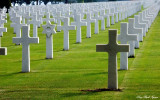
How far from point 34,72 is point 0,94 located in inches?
137

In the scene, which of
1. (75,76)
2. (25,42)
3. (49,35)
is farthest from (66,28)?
(75,76)

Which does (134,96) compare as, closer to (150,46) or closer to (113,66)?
(113,66)

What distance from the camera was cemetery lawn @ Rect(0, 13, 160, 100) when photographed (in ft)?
38.5

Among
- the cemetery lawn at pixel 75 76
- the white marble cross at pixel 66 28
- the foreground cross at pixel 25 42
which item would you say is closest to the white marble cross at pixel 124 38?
the cemetery lawn at pixel 75 76

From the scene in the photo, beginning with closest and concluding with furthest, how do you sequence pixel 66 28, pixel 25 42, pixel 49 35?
pixel 25 42, pixel 49 35, pixel 66 28

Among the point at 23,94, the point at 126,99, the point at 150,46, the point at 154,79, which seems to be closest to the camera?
the point at 126,99

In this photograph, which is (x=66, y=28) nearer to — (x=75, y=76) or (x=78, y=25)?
(x=78, y=25)

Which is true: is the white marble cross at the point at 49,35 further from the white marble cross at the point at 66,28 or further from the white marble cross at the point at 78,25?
the white marble cross at the point at 78,25

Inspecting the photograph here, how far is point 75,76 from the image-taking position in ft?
46.9

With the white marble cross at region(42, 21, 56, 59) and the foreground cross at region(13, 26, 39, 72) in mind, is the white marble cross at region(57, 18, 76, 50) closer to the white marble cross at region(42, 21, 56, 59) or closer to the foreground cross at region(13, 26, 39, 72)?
the white marble cross at region(42, 21, 56, 59)

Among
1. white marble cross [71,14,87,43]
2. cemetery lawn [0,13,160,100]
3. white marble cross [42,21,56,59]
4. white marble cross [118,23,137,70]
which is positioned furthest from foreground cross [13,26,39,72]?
white marble cross [71,14,87,43]

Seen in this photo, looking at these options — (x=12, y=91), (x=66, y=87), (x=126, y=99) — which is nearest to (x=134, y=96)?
(x=126, y=99)

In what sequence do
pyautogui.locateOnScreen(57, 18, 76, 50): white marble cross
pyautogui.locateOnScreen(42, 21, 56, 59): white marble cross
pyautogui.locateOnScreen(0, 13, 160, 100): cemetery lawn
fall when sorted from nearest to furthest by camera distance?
pyautogui.locateOnScreen(0, 13, 160, 100): cemetery lawn
pyautogui.locateOnScreen(42, 21, 56, 59): white marble cross
pyautogui.locateOnScreen(57, 18, 76, 50): white marble cross

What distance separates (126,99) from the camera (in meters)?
11.1
